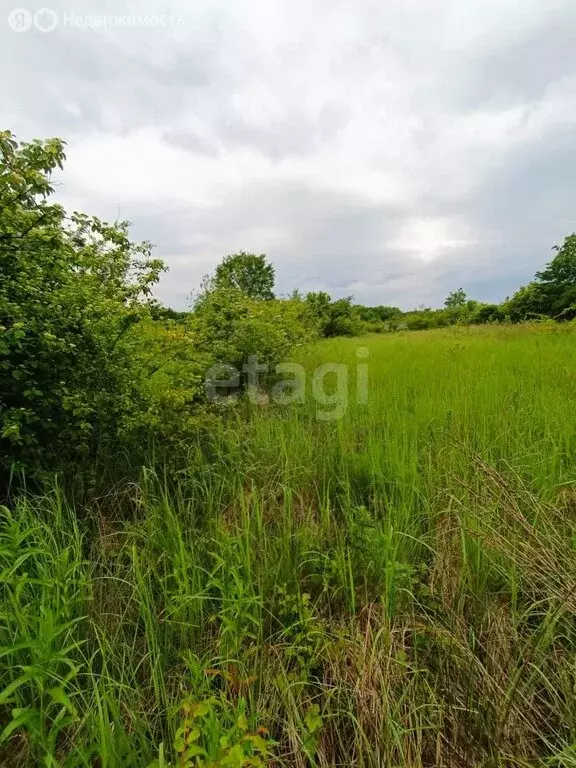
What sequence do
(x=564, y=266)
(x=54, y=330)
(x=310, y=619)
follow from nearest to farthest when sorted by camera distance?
(x=310, y=619)
(x=54, y=330)
(x=564, y=266)

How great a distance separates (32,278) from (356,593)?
8.49ft

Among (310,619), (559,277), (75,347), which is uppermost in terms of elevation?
(559,277)

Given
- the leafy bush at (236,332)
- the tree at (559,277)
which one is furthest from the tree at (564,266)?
the leafy bush at (236,332)

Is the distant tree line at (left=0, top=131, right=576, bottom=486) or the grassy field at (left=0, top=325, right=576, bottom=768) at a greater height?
the distant tree line at (left=0, top=131, right=576, bottom=486)

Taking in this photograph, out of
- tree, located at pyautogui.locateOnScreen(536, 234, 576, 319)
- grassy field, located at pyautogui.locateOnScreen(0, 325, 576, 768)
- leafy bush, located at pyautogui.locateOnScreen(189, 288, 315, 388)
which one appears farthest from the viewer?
tree, located at pyautogui.locateOnScreen(536, 234, 576, 319)

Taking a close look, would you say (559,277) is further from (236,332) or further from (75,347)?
(75,347)

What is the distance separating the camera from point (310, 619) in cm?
137

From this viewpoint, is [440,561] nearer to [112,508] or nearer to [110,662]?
[110,662]

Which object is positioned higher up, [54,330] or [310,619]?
[54,330]

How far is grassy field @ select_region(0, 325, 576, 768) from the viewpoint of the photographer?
108 centimetres

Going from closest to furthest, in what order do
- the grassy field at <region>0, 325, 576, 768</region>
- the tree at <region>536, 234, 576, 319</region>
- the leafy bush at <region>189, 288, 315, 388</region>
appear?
the grassy field at <region>0, 325, 576, 768</region>, the leafy bush at <region>189, 288, 315, 388</region>, the tree at <region>536, 234, 576, 319</region>

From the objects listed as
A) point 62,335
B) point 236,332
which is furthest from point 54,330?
point 236,332

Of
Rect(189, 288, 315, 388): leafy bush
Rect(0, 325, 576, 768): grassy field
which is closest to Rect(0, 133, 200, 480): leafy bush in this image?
Rect(0, 325, 576, 768): grassy field

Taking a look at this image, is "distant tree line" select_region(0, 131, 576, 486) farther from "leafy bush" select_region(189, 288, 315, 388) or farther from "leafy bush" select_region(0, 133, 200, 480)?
"leafy bush" select_region(189, 288, 315, 388)
